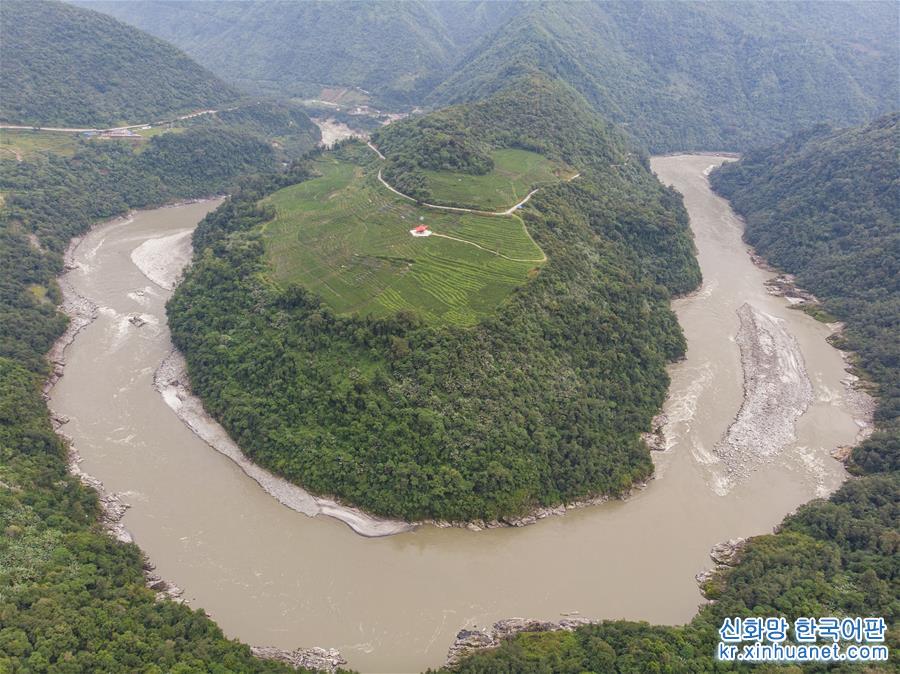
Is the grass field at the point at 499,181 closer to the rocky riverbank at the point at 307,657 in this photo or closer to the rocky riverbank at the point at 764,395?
the rocky riverbank at the point at 764,395

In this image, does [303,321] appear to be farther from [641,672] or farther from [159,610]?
[641,672]

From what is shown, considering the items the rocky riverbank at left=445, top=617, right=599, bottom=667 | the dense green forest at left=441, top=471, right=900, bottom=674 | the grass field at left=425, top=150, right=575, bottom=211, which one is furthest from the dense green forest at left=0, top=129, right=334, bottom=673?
the grass field at left=425, top=150, right=575, bottom=211

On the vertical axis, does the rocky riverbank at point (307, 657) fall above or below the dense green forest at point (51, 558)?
below

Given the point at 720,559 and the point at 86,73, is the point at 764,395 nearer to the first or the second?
the point at 720,559

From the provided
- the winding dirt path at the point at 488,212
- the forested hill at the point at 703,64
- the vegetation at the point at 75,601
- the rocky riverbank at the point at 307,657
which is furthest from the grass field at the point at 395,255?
the forested hill at the point at 703,64

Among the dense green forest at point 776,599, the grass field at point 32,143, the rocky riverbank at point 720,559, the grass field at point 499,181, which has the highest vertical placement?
the grass field at point 32,143

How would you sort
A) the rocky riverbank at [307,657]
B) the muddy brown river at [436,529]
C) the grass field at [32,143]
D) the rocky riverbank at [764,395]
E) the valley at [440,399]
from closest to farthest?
1. the rocky riverbank at [307,657]
2. the valley at [440,399]
3. the muddy brown river at [436,529]
4. the rocky riverbank at [764,395]
5. the grass field at [32,143]

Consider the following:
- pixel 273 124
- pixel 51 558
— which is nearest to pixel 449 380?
pixel 51 558

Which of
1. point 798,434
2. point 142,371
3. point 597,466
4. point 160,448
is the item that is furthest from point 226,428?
point 798,434
